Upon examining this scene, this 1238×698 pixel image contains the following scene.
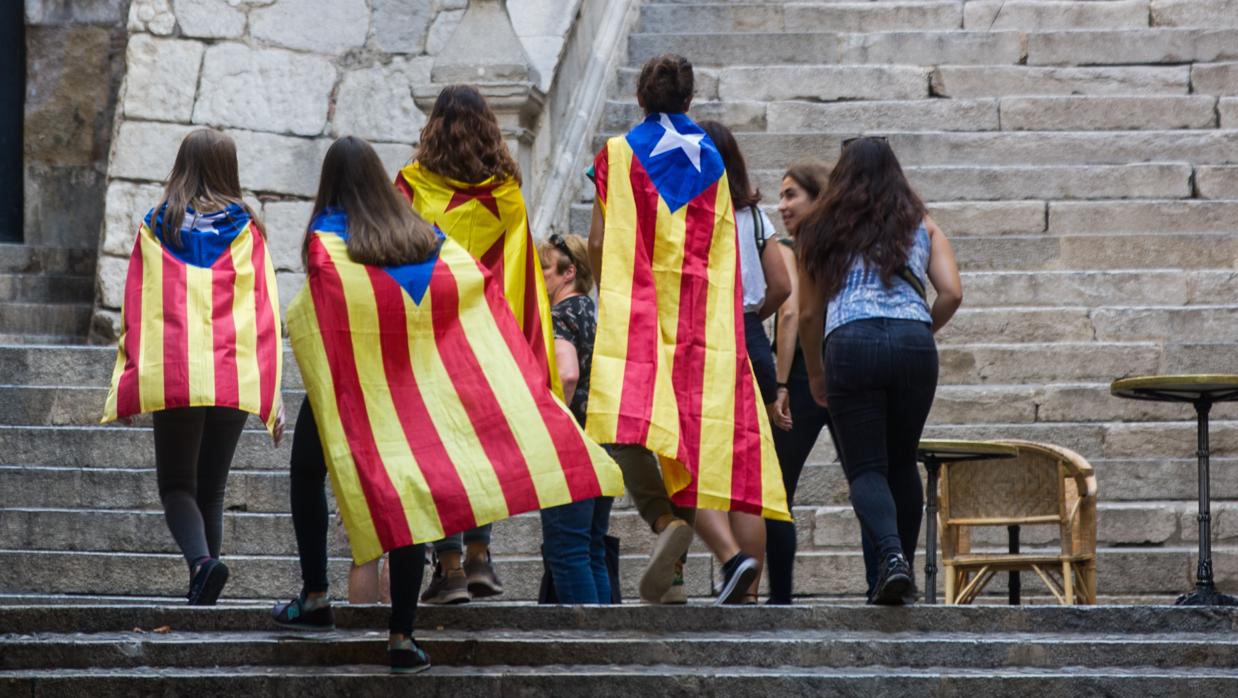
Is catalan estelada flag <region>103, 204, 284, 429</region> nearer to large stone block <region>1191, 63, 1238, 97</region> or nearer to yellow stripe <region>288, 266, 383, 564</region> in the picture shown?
yellow stripe <region>288, 266, 383, 564</region>

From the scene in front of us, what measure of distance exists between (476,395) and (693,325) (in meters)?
1.13

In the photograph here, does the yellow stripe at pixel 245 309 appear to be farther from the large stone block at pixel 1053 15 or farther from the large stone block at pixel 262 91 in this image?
the large stone block at pixel 1053 15

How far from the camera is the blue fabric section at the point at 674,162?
6.91 meters

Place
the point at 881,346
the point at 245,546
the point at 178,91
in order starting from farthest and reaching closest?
1. the point at 178,91
2. the point at 245,546
3. the point at 881,346

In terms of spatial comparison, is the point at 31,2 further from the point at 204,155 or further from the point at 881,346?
the point at 881,346

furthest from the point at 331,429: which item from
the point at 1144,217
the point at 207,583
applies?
the point at 1144,217

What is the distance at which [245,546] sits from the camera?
8352 mm

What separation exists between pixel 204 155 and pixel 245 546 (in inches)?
78.0

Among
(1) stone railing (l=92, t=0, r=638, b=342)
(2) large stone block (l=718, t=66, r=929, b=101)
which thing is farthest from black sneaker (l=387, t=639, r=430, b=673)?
(2) large stone block (l=718, t=66, r=929, b=101)

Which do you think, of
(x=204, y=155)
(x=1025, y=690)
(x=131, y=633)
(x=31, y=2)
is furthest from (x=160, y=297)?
(x=31, y=2)

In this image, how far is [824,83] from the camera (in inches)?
477

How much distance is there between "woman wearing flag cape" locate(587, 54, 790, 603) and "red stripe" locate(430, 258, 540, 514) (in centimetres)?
70

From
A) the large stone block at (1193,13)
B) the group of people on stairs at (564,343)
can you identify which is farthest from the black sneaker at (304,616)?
the large stone block at (1193,13)

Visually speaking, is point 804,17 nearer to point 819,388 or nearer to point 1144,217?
point 1144,217
